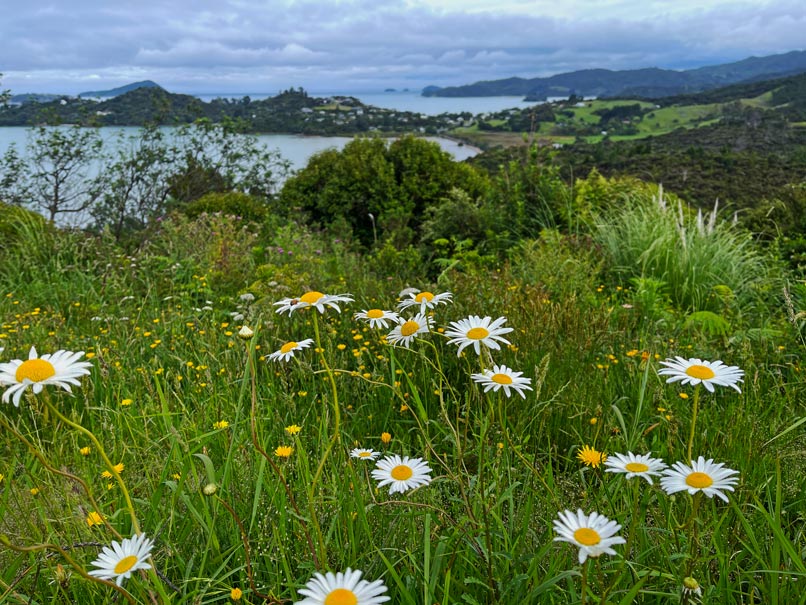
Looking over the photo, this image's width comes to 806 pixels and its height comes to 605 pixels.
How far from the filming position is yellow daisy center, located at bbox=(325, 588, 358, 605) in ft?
2.84

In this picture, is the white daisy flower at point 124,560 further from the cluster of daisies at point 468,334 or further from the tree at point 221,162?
the tree at point 221,162

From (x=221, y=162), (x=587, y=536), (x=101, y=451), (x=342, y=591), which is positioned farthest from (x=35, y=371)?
(x=221, y=162)

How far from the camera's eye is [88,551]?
5.61 ft

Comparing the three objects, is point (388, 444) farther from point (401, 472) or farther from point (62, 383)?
point (62, 383)

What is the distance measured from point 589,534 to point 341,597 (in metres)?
0.39

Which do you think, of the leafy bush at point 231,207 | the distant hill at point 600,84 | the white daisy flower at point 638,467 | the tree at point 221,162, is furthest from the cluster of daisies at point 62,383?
the distant hill at point 600,84

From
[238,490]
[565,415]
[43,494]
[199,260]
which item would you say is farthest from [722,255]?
[43,494]

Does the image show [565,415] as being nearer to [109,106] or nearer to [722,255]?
[722,255]

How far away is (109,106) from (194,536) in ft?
40.7

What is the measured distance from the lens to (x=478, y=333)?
1387mm

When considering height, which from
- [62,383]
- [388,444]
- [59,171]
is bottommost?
[388,444]

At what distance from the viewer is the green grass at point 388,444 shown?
4.70 ft

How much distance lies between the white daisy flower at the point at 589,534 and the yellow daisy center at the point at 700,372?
0.41 meters

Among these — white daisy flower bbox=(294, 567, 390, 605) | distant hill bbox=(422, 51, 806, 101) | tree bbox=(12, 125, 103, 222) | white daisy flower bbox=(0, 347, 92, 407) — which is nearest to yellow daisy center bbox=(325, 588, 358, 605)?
white daisy flower bbox=(294, 567, 390, 605)
